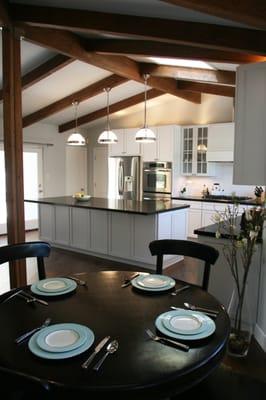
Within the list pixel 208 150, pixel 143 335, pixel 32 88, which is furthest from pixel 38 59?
pixel 143 335

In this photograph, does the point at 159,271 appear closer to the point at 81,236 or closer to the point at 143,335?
the point at 143,335

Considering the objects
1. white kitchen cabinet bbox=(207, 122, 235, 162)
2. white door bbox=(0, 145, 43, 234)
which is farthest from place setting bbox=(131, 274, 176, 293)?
white door bbox=(0, 145, 43, 234)

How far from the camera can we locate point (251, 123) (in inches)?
100

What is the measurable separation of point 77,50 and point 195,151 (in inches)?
133

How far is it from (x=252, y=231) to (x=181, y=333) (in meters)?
1.19

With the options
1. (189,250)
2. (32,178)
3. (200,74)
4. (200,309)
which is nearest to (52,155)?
(32,178)

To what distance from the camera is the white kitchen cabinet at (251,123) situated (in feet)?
8.20

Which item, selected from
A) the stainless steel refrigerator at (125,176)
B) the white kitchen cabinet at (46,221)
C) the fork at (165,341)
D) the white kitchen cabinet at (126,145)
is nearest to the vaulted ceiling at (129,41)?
the white kitchen cabinet at (126,145)

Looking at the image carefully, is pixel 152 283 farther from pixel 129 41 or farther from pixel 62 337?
pixel 129 41

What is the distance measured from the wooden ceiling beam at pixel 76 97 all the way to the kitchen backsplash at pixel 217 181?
7.98 feet

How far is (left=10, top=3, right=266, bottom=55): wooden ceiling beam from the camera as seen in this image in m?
2.79

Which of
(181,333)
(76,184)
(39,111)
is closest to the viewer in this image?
(181,333)

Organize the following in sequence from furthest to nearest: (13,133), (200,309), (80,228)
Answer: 1. (80,228)
2. (13,133)
3. (200,309)

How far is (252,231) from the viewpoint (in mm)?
2279
